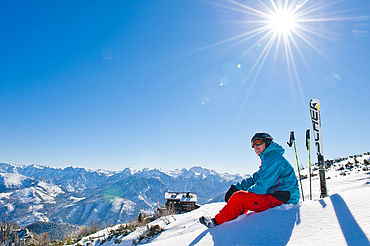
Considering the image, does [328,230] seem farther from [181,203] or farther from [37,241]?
[181,203]

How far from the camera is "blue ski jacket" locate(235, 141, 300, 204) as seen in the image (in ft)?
11.1

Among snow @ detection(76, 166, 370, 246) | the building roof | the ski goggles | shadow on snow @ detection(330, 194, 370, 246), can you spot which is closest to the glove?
snow @ detection(76, 166, 370, 246)

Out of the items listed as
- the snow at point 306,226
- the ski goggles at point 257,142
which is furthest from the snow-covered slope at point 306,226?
the ski goggles at point 257,142

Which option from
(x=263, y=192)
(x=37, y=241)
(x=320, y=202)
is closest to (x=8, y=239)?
(x=37, y=241)

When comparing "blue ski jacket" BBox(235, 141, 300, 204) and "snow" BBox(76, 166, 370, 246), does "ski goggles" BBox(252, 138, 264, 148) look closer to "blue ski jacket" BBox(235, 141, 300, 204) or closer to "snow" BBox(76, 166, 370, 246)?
"blue ski jacket" BBox(235, 141, 300, 204)

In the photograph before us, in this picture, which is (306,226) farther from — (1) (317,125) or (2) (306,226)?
(1) (317,125)

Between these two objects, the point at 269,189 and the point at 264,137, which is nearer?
the point at 269,189

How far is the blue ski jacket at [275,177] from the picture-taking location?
11.1 ft

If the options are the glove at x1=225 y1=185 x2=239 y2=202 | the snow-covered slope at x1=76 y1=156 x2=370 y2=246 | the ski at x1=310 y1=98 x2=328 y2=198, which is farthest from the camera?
the ski at x1=310 y1=98 x2=328 y2=198

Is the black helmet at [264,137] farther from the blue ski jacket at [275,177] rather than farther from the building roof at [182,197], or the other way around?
the building roof at [182,197]

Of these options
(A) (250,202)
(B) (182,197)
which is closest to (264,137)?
(A) (250,202)

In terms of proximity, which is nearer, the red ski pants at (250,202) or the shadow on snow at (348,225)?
the shadow on snow at (348,225)

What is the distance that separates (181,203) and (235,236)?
21.1m

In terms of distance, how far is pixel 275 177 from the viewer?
3.36 m
